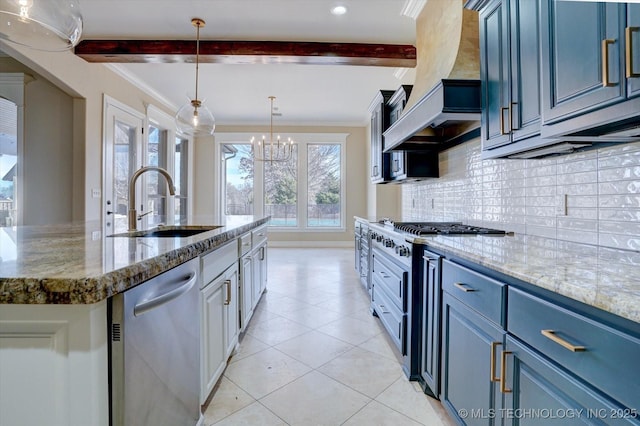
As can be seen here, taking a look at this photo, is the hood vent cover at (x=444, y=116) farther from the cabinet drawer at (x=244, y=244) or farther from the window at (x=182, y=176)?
the window at (x=182, y=176)

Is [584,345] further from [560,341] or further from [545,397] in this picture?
[545,397]

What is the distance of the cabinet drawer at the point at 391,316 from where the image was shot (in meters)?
2.06

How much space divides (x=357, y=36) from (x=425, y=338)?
3.27 metres

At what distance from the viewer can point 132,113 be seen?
5.03 m

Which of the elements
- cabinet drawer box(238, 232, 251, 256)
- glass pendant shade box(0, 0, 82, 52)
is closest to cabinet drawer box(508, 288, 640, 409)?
cabinet drawer box(238, 232, 251, 256)

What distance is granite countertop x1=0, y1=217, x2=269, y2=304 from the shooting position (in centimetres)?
71

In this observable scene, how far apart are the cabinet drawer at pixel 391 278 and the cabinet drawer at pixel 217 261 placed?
111 cm

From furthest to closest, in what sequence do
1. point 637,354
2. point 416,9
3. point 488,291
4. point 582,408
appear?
point 416,9 < point 488,291 < point 582,408 < point 637,354

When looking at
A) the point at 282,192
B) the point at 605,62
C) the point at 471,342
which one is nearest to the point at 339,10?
the point at 605,62

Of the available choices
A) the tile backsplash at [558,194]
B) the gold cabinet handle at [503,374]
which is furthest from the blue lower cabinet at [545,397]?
the tile backsplash at [558,194]

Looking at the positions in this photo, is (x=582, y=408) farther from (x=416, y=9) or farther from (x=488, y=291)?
(x=416, y=9)

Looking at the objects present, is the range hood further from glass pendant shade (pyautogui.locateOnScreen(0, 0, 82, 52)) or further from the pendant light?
glass pendant shade (pyautogui.locateOnScreen(0, 0, 82, 52))

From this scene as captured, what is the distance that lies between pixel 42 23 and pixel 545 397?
292cm

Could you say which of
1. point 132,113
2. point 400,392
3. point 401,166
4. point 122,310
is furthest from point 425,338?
point 132,113
